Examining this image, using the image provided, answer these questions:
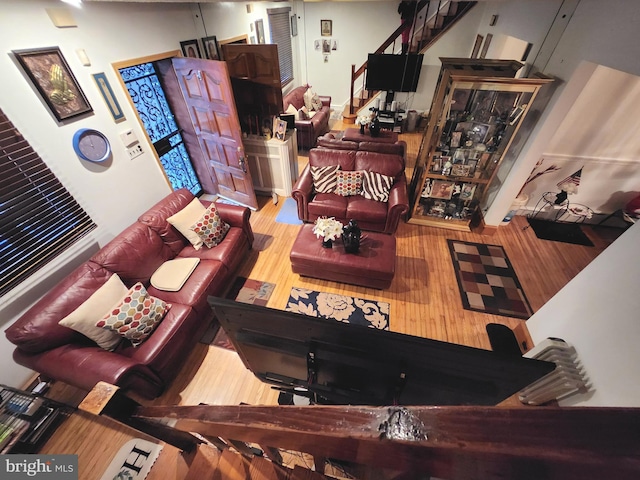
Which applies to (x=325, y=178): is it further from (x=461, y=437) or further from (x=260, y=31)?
(x=260, y=31)

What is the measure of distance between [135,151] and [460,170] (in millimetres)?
3729

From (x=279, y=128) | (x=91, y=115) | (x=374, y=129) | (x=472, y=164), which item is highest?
(x=91, y=115)

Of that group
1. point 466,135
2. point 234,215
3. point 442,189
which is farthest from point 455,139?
point 234,215

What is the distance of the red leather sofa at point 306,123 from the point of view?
500 cm

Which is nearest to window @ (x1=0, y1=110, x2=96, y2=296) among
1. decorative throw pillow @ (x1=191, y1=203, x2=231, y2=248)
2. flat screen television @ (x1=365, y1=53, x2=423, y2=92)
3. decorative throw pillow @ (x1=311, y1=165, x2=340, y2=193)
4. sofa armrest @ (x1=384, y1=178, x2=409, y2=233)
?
decorative throw pillow @ (x1=191, y1=203, x2=231, y2=248)

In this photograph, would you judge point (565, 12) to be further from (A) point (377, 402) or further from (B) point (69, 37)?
(B) point (69, 37)

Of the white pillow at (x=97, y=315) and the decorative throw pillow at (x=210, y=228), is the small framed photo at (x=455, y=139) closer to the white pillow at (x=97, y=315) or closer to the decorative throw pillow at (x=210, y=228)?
the decorative throw pillow at (x=210, y=228)

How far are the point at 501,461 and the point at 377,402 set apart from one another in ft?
3.66

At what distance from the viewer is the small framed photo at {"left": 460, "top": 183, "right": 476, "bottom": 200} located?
3170 mm

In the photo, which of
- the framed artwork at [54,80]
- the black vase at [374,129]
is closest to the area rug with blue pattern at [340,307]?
the framed artwork at [54,80]

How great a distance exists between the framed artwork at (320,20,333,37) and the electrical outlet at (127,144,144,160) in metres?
5.66

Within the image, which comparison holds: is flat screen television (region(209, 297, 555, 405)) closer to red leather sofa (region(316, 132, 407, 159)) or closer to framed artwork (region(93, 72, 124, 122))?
framed artwork (region(93, 72, 124, 122))

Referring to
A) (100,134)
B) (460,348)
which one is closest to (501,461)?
(460,348)

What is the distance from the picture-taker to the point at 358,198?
329 centimetres
